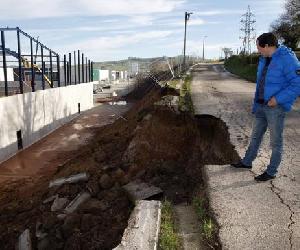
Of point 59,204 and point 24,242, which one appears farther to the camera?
point 59,204

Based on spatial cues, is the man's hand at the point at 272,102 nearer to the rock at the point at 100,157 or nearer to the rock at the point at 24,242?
the rock at the point at 24,242

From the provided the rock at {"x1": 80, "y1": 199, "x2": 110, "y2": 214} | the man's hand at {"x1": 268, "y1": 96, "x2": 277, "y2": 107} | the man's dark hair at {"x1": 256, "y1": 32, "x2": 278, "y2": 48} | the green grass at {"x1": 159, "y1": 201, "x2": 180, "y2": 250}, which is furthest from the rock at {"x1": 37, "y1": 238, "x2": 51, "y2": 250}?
the man's dark hair at {"x1": 256, "y1": 32, "x2": 278, "y2": 48}

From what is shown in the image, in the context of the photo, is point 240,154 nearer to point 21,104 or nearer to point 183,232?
point 183,232

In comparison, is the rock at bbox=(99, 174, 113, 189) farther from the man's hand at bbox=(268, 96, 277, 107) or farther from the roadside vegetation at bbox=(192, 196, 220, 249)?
the man's hand at bbox=(268, 96, 277, 107)

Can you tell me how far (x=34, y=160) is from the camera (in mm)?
14094

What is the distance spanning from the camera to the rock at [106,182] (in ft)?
23.1

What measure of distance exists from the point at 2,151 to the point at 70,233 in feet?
29.3

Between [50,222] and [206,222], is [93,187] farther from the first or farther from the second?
[206,222]

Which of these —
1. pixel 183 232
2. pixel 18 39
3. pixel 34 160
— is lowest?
pixel 34 160

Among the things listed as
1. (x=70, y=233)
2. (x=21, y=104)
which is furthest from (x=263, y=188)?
(x=21, y=104)

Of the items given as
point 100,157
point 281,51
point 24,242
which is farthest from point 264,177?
point 100,157

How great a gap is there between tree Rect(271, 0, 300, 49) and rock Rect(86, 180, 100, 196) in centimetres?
4059

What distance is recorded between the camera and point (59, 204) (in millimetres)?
6750

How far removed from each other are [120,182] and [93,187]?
18.6 inches
